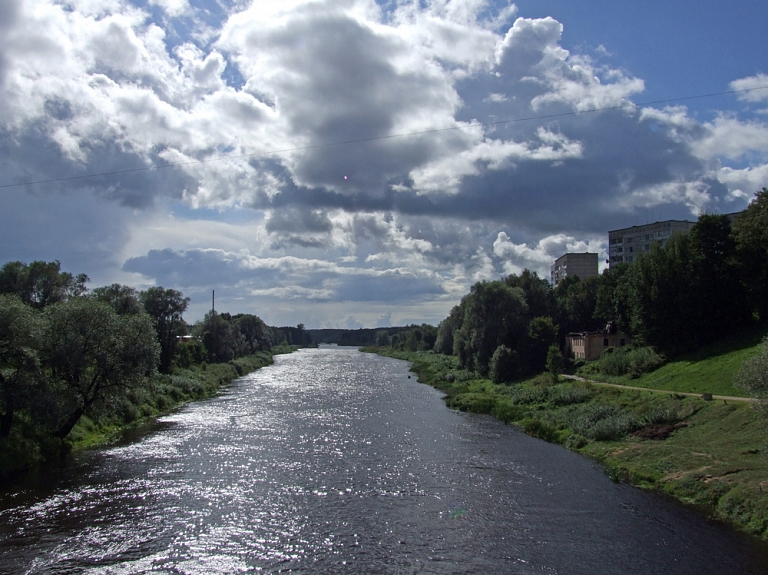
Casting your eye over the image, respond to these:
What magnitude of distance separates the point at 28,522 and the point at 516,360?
203 ft

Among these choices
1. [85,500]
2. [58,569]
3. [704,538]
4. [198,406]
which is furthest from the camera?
[198,406]

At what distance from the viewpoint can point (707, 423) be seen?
3441 cm

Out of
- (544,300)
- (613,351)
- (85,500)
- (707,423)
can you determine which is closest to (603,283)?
(544,300)

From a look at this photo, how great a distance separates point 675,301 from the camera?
60531mm

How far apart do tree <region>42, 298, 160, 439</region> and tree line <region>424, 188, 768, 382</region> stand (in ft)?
153

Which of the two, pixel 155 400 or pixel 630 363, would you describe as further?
pixel 630 363

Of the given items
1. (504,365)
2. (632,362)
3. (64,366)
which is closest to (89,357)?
(64,366)

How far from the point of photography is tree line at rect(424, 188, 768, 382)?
56.8m

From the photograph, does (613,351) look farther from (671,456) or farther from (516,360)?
(671,456)

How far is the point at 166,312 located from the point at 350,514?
5951 cm

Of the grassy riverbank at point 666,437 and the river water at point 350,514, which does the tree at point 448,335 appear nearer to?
the grassy riverbank at point 666,437

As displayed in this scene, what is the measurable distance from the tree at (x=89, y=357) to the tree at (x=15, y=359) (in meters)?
1.71

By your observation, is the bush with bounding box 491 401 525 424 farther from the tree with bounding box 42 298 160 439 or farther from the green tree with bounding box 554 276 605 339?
the green tree with bounding box 554 276 605 339

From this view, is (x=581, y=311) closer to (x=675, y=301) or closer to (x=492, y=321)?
(x=492, y=321)
